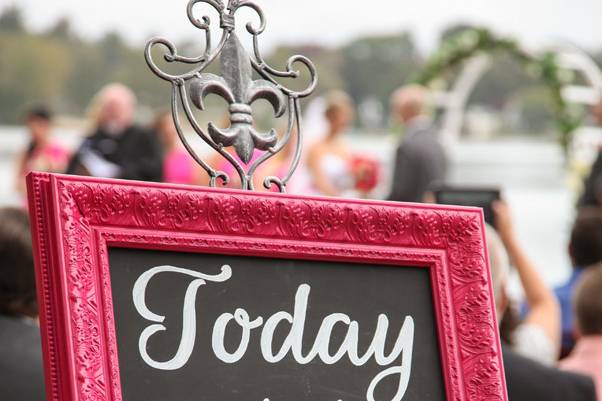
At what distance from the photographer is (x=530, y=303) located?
257 centimetres

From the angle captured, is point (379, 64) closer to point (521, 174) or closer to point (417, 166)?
point (521, 174)

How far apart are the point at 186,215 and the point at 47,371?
169 millimetres

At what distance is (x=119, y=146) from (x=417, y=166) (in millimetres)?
1351

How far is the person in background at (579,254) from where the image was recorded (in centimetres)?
305

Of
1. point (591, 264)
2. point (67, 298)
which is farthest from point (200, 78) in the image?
point (591, 264)

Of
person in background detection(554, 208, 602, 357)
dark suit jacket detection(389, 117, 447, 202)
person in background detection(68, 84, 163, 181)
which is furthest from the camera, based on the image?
dark suit jacket detection(389, 117, 447, 202)

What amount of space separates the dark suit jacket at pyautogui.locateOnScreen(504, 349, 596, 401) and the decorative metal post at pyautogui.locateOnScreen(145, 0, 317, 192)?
0.95 meters

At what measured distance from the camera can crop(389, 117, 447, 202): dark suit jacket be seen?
5340 millimetres

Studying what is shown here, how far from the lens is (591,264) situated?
308 centimetres

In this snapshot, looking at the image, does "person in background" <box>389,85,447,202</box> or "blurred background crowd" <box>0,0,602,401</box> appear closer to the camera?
"blurred background crowd" <box>0,0,602,401</box>

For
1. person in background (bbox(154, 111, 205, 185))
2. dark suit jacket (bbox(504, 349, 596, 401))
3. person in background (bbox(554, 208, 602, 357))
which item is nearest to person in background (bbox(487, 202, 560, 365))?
dark suit jacket (bbox(504, 349, 596, 401))

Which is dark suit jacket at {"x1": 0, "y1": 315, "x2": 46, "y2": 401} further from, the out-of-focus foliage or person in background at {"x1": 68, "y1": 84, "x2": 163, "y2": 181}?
the out-of-focus foliage

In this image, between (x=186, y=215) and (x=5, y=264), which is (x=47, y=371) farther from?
(x=5, y=264)

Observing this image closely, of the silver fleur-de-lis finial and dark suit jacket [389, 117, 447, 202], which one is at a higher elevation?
dark suit jacket [389, 117, 447, 202]
